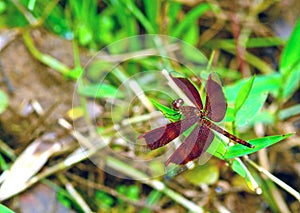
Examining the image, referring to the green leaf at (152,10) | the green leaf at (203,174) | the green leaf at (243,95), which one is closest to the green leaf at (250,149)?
the green leaf at (243,95)

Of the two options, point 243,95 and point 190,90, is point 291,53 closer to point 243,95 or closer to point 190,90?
point 243,95

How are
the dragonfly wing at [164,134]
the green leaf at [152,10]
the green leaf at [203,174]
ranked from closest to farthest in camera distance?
the dragonfly wing at [164,134]
the green leaf at [203,174]
the green leaf at [152,10]

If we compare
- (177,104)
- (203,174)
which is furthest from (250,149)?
(203,174)

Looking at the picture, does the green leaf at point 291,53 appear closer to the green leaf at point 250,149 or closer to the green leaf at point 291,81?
the green leaf at point 291,81

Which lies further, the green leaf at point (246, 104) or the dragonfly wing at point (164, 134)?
the green leaf at point (246, 104)

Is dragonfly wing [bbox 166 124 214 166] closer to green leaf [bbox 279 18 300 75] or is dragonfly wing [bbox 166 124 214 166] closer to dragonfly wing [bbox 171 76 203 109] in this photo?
dragonfly wing [bbox 171 76 203 109]

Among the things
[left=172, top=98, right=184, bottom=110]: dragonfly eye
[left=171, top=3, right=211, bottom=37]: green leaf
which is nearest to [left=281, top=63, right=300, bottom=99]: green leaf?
[left=171, top=3, right=211, bottom=37]: green leaf

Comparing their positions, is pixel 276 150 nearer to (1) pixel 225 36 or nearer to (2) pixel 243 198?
(2) pixel 243 198
